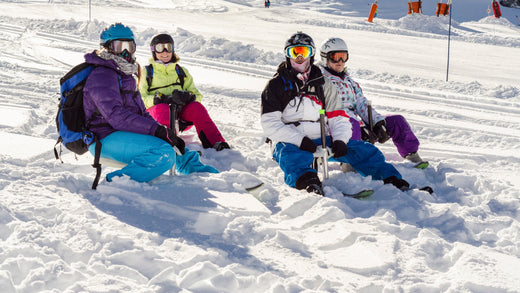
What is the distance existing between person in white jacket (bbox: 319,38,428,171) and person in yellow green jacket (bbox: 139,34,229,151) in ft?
4.68

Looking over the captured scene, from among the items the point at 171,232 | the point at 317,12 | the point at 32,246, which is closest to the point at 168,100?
the point at 171,232

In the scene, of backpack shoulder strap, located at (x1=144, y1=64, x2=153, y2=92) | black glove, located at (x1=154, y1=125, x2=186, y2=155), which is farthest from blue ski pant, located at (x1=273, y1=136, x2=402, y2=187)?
backpack shoulder strap, located at (x1=144, y1=64, x2=153, y2=92)

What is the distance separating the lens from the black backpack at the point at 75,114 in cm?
485

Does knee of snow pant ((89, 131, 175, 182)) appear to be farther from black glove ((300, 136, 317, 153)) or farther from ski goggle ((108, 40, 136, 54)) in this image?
black glove ((300, 136, 317, 153))

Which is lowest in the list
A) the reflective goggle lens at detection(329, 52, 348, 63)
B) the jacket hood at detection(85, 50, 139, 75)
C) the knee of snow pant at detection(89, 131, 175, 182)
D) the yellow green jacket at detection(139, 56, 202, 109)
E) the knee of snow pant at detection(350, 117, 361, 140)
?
the knee of snow pant at detection(89, 131, 175, 182)

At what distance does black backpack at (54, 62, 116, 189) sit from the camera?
485 centimetres

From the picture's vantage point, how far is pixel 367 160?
559 cm

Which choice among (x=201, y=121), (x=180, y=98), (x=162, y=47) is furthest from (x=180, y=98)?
(x=162, y=47)

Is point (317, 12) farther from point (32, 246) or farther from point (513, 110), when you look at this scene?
point (32, 246)

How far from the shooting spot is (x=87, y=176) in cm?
517

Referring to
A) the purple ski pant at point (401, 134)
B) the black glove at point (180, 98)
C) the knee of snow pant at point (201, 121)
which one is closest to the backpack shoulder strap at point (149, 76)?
the black glove at point (180, 98)

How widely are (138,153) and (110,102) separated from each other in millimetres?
480

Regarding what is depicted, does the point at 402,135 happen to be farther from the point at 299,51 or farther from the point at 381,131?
the point at 299,51

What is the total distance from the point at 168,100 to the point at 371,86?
17.8 ft
